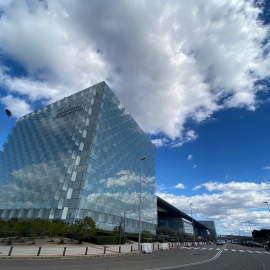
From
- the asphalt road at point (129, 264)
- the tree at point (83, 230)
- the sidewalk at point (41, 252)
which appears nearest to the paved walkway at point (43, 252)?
the sidewalk at point (41, 252)

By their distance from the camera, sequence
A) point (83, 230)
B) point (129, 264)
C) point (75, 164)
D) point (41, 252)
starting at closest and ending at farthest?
point (129, 264), point (41, 252), point (83, 230), point (75, 164)

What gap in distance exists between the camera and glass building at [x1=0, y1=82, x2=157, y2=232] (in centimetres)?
3338

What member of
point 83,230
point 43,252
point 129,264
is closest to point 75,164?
point 83,230

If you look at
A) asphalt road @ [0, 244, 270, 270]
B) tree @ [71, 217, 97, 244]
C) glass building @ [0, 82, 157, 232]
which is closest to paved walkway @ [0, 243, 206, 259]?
asphalt road @ [0, 244, 270, 270]

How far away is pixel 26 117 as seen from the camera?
56.2m

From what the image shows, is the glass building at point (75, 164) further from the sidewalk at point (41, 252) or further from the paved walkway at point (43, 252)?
the sidewalk at point (41, 252)

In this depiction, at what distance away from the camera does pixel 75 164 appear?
1372 inches

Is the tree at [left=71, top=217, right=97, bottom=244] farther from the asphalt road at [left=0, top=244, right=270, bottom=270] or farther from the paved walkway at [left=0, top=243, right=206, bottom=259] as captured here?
the asphalt road at [left=0, top=244, right=270, bottom=270]

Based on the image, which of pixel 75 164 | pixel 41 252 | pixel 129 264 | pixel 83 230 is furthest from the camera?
pixel 75 164

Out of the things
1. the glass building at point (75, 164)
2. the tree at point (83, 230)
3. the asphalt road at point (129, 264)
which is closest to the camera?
the asphalt road at point (129, 264)

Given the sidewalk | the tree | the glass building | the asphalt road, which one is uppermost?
the glass building

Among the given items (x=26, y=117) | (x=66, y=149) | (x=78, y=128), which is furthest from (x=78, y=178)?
(x=26, y=117)

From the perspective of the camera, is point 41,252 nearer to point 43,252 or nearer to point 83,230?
point 43,252

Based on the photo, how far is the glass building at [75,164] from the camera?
3338 centimetres
